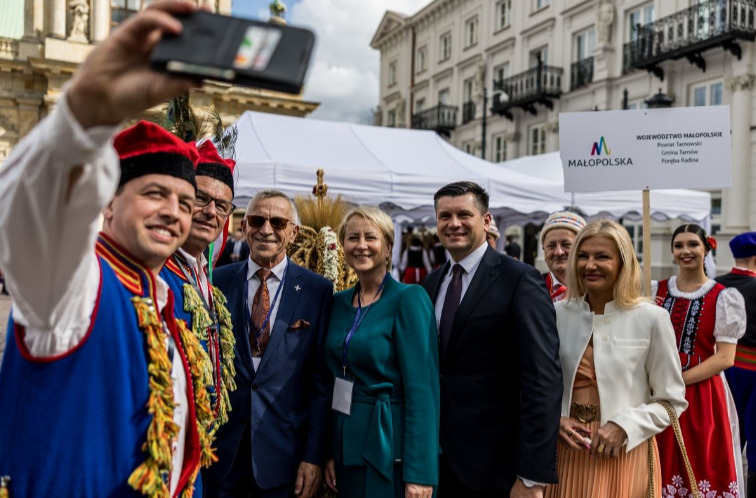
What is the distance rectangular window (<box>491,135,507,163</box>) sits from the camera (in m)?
25.6

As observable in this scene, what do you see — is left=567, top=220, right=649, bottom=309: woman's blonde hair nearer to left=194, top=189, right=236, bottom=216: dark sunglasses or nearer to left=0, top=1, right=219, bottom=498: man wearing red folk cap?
left=194, top=189, right=236, bottom=216: dark sunglasses

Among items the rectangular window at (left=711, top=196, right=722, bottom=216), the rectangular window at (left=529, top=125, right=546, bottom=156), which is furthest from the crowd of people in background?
the rectangular window at (left=529, top=125, right=546, bottom=156)

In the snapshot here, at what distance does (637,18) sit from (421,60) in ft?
45.7

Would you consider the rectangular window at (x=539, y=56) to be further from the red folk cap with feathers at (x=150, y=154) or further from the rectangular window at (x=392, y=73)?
the red folk cap with feathers at (x=150, y=154)

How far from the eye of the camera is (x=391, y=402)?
2.32m

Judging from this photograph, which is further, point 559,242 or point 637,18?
point 637,18

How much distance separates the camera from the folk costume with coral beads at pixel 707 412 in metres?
3.12

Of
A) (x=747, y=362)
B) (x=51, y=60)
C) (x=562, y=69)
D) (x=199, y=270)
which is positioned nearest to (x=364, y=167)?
(x=747, y=362)

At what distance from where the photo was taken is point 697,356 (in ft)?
11.1

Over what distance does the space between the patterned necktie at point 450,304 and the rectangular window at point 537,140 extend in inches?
863

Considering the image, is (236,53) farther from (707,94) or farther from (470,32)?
(470,32)

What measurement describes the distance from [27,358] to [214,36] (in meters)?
0.76

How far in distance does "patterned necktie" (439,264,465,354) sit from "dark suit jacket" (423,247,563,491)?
0.05 m

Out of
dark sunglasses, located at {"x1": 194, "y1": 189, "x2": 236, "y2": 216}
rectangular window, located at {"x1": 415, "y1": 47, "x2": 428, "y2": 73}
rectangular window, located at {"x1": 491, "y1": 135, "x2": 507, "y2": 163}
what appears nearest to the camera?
dark sunglasses, located at {"x1": 194, "y1": 189, "x2": 236, "y2": 216}
